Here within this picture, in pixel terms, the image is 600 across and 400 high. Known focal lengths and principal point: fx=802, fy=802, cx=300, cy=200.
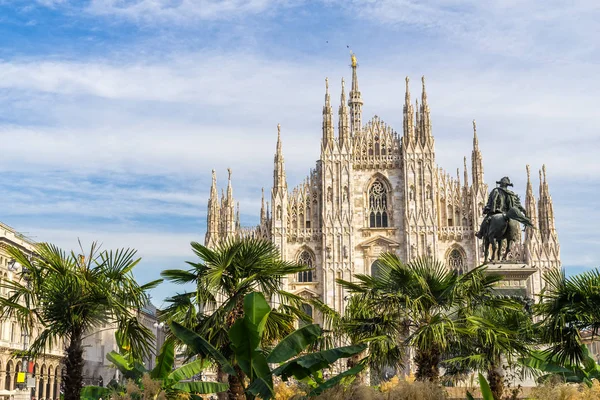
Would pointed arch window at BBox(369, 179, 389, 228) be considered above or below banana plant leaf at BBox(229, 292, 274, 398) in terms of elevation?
above

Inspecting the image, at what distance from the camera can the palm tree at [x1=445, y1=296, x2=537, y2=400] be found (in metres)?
18.1

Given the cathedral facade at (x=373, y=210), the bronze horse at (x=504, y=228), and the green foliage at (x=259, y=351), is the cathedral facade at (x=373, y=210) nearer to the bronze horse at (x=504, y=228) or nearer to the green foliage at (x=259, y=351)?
the bronze horse at (x=504, y=228)

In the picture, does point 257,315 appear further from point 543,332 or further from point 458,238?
point 458,238

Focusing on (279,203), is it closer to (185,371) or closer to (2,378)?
(2,378)

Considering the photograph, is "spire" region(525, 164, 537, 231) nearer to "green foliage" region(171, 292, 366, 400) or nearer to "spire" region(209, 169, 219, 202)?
"spire" region(209, 169, 219, 202)

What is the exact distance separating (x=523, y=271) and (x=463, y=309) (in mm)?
6079

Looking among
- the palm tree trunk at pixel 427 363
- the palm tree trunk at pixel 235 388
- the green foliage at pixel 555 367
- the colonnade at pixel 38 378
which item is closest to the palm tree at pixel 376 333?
the palm tree trunk at pixel 427 363

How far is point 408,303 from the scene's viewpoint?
18.9m

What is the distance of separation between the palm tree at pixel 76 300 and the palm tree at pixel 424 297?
574 cm

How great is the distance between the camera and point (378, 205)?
6259 cm

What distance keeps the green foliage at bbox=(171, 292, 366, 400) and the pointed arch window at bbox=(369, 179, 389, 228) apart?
45781mm

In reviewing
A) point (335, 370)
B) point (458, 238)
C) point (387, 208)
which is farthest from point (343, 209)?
point (335, 370)

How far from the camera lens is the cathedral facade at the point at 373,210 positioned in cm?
6016

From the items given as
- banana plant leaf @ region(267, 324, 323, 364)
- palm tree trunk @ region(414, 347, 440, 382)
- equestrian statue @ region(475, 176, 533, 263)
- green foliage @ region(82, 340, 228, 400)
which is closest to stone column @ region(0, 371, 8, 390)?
green foliage @ region(82, 340, 228, 400)
